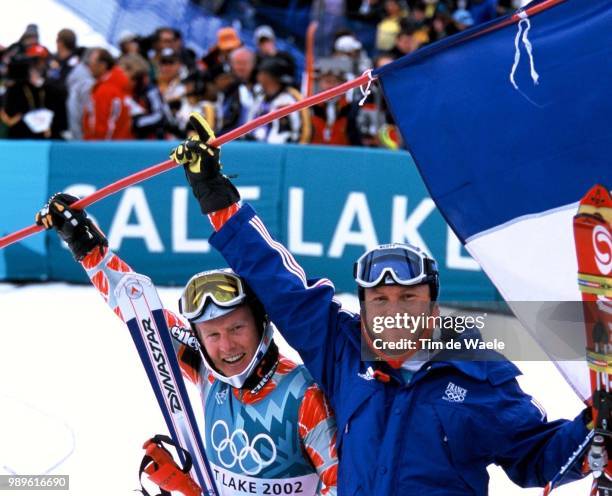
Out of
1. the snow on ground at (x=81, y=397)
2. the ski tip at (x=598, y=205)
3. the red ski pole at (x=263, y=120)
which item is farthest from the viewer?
the snow on ground at (x=81, y=397)

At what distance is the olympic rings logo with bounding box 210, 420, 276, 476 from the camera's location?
4273mm

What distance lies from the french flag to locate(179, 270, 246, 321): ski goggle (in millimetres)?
806

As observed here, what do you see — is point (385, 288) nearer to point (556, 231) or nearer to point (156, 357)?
point (556, 231)

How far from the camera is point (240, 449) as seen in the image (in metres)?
4.31

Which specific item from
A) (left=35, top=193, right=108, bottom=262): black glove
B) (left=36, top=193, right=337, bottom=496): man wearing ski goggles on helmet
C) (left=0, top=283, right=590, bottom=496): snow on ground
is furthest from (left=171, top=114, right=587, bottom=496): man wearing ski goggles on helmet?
(left=0, top=283, right=590, bottom=496): snow on ground

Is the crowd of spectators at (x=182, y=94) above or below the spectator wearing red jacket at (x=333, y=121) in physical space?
above

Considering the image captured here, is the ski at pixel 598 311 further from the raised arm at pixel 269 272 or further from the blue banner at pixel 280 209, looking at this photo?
the blue banner at pixel 280 209

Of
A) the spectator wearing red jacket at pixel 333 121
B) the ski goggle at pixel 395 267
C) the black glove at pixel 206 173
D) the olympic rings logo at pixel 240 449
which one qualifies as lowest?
the olympic rings logo at pixel 240 449

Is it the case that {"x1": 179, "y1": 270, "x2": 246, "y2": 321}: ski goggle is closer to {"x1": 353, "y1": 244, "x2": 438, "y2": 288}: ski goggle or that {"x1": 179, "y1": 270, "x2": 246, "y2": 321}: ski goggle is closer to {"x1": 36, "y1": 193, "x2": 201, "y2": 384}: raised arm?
{"x1": 36, "y1": 193, "x2": 201, "y2": 384}: raised arm

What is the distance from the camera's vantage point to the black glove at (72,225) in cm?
468

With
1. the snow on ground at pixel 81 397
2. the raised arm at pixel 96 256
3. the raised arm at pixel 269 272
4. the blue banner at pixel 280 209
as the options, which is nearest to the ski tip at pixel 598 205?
the raised arm at pixel 269 272

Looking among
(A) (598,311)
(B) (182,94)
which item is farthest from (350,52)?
(A) (598,311)

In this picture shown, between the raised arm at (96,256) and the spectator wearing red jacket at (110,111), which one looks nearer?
the raised arm at (96,256)

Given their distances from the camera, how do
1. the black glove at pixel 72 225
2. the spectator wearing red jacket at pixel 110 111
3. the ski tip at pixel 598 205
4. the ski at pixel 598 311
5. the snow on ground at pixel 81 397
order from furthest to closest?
the spectator wearing red jacket at pixel 110 111 → the snow on ground at pixel 81 397 → the black glove at pixel 72 225 → the ski tip at pixel 598 205 → the ski at pixel 598 311
